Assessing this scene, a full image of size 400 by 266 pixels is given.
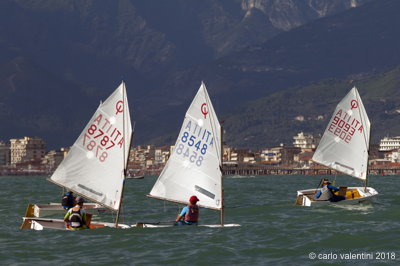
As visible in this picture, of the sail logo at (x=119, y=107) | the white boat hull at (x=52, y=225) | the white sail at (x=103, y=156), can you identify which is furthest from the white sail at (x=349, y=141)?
the sail logo at (x=119, y=107)

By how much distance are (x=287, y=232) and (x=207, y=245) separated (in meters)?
Result: 7.85

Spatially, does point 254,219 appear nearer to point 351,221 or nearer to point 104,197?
point 351,221

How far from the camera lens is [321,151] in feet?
279

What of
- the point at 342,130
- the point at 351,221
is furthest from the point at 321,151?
the point at 351,221

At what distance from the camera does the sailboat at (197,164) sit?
56562 millimetres

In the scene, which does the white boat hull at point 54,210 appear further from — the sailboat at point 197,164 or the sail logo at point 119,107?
the sail logo at point 119,107

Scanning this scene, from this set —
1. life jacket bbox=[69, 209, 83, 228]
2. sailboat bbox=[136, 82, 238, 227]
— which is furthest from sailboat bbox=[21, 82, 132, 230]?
sailboat bbox=[136, 82, 238, 227]

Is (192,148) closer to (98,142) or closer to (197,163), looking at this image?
(197,163)

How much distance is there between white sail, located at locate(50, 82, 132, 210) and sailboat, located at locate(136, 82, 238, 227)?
215 cm

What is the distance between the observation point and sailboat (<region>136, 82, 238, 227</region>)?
56562 mm

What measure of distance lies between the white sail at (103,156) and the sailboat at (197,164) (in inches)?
84.6

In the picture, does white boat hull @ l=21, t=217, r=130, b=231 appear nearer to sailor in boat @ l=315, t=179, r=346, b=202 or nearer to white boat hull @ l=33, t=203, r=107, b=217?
white boat hull @ l=33, t=203, r=107, b=217

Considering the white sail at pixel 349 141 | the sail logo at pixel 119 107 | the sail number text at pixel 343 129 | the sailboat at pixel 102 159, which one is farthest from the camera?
the sail number text at pixel 343 129

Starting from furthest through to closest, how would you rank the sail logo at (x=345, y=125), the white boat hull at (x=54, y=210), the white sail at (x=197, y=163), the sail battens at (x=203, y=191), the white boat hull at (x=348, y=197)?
the sail logo at (x=345, y=125) → the white boat hull at (x=348, y=197) → the white boat hull at (x=54, y=210) → the sail battens at (x=203, y=191) → the white sail at (x=197, y=163)
